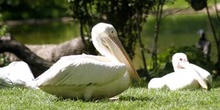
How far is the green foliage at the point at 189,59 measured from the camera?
12050 mm

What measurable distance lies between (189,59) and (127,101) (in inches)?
216

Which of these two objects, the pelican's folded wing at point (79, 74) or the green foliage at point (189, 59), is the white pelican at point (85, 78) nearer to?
the pelican's folded wing at point (79, 74)

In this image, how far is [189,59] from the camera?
12.5 metres

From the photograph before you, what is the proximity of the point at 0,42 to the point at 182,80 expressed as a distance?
15.2ft

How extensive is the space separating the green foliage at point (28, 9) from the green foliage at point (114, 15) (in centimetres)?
2898

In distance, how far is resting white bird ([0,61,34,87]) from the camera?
28.9 ft

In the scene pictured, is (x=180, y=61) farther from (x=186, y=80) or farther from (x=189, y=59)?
(x=189, y=59)

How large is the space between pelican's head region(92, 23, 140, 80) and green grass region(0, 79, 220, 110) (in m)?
0.39

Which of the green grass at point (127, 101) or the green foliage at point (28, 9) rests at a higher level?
the green grass at point (127, 101)

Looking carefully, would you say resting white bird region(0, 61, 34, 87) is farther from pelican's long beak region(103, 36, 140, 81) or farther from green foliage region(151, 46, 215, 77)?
green foliage region(151, 46, 215, 77)

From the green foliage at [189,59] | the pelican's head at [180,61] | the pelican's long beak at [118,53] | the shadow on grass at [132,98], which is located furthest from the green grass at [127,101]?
the green foliage at [189,59]

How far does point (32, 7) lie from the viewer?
140 ft

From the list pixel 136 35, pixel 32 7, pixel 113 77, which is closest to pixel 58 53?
pixel 136 35

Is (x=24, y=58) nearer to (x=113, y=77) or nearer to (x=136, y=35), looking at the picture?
(x=136, y=35)
